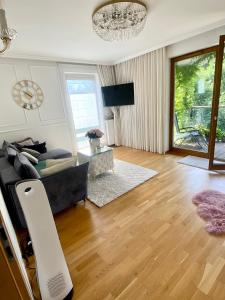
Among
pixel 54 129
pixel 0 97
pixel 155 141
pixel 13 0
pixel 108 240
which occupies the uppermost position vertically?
pixel 13 0

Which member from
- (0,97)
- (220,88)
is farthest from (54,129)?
(220,88)

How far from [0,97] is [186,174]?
4.01 meters

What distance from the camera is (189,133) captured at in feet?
13.6

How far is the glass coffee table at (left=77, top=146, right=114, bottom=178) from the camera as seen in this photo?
3106 millimetres

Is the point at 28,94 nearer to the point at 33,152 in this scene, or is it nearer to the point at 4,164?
the point at 33,152

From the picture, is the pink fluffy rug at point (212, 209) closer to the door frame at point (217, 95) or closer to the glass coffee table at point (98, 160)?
the door frame at point (217, 95)

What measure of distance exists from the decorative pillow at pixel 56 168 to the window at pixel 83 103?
2820 mm

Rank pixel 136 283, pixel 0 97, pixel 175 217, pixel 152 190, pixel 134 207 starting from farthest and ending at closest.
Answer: pixel 0 97 < pixel 152 190 < pixel 134 207 < pixel 175 217 < pixel 136 283

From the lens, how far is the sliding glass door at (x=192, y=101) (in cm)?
346

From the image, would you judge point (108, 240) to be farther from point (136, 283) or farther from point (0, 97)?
point (0, 97)

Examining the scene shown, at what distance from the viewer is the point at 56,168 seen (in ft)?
6.77

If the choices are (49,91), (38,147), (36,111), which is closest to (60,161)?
(38,147)

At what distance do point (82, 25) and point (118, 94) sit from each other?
242 centimetres

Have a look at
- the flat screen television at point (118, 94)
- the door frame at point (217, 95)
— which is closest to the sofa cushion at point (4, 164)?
the flat screen television at point (118, 94)
